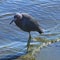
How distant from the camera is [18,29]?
7570mm

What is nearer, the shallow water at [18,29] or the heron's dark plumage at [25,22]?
the heron's dark plumage at [25,22]

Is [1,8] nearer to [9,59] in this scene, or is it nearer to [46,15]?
[46,15]

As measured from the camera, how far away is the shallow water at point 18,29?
6.61m

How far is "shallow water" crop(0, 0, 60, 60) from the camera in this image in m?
6.61

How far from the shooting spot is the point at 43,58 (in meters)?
5.96

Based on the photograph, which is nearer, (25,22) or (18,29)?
(25,22)

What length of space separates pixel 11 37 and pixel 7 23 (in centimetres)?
92

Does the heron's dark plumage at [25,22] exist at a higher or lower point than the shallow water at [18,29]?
higher

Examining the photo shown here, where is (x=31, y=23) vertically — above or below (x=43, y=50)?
above

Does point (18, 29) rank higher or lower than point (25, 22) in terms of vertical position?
lower

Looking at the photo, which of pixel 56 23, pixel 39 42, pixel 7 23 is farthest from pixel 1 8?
pixel 39 42

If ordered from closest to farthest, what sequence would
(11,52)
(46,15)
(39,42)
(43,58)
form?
(43,58) < (11,52) < (39,42) < (46,15)

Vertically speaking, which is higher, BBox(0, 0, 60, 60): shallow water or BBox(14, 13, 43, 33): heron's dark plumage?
BBox(14, 13, 43, 33): heron's dark plumage

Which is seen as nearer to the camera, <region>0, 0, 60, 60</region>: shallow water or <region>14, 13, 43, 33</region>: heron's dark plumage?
<region>14, 13, 43, 33</region>: heron's dark plumage
